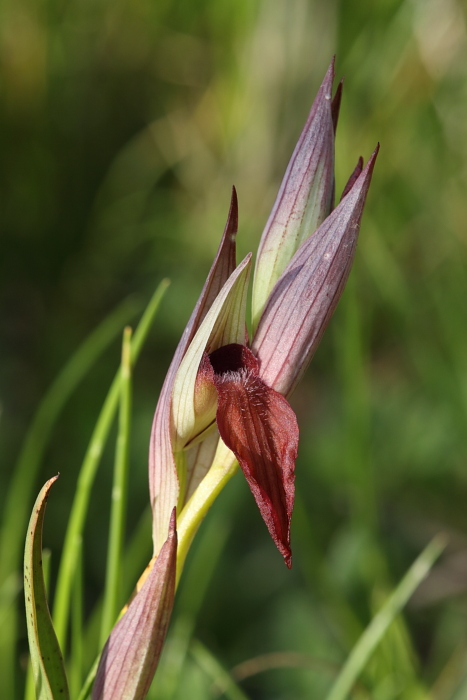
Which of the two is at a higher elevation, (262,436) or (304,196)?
(304,196)

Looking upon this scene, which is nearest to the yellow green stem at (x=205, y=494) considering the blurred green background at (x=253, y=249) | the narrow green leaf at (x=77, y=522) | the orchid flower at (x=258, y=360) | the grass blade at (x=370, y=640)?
the orchid flower at (x=258, y=360)

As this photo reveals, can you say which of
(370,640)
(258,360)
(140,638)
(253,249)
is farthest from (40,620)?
(253,249)

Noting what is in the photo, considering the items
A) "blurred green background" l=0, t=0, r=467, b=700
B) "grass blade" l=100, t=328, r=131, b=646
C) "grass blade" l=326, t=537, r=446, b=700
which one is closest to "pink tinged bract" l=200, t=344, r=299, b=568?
"grass blade" l=100, t=328, r=131, b=646

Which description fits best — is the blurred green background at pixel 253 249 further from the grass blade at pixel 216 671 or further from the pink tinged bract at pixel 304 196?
the pink tinged bract at pixel 304 196

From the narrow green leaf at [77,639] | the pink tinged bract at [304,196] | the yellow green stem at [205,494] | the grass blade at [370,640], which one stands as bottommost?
the grass blade at [370,640]

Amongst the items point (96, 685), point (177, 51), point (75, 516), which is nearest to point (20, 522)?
point (75, 516)

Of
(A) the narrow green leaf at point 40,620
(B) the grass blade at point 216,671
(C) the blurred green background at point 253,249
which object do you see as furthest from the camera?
(C) the blurred green background at point 253,249

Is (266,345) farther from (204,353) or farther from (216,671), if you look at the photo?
(216,671)
